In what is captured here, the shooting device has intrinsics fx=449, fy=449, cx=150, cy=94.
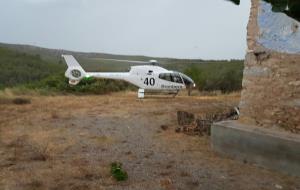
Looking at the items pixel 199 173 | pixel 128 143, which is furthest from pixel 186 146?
pixel 199 173

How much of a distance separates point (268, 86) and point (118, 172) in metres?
2.77

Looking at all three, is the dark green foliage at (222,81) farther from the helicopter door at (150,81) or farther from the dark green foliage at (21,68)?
the dark green foliage at (21,68)

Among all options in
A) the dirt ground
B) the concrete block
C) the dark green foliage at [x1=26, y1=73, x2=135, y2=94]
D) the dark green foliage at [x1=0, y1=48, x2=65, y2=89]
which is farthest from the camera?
the dark green foliage at [x1=0, y1=48, x2=65, y2=89]

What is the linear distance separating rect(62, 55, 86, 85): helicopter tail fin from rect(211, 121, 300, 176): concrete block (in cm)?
1177

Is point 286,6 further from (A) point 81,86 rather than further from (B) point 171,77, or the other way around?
(A) point 81,86

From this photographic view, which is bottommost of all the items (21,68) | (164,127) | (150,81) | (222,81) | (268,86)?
(21,68)

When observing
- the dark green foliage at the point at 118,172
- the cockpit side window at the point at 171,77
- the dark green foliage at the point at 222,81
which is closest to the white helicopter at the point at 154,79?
the cockpit side window at the point at 171,77

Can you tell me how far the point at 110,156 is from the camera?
756 cm

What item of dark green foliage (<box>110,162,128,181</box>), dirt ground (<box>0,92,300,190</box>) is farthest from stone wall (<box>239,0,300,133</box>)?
dark green foliage (<box>110,162,128,181</box>)

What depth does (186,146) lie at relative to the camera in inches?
327

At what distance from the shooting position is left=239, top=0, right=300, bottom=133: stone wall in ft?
22.5

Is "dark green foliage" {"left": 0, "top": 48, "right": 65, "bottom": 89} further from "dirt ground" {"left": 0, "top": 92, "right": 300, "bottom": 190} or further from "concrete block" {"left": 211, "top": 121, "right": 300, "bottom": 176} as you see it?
"concrete block" {"left": 211, "top": 121, "right": 300, "bottom": 176}

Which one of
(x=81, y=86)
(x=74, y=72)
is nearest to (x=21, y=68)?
(x=81, y=86)

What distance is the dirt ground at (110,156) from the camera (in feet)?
20.1
